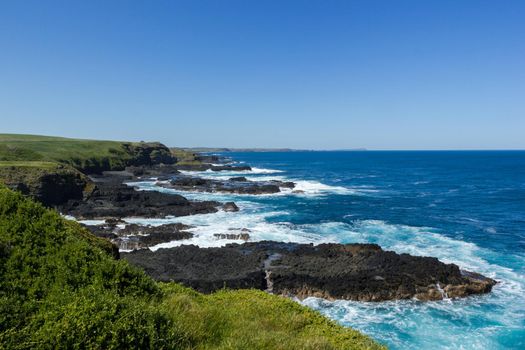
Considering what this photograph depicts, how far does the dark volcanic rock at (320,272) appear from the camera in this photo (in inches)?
1003

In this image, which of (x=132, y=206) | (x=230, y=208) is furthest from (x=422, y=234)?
(x=132, y=206)

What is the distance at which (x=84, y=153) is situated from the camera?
103 m

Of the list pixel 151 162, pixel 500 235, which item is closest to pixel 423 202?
pixel 500 235

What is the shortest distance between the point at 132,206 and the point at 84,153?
5932cm

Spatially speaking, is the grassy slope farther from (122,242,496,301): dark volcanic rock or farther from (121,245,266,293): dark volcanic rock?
(122,242,496,301): dark volcanic rock

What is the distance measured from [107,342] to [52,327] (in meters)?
1.05

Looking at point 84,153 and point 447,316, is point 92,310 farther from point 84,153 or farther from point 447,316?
point 84,153

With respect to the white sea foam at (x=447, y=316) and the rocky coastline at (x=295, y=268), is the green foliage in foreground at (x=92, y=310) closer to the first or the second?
the white sea foam at (x=447, y=316)

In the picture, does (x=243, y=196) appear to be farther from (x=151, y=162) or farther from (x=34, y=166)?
(x=151, y=162)

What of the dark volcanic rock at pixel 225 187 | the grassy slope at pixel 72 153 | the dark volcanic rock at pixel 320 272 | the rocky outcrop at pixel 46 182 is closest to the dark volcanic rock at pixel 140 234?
the dark volcanic rock at pixel 320 272

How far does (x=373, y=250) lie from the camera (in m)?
32.2

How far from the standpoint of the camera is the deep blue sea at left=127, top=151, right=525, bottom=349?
68.7 ft

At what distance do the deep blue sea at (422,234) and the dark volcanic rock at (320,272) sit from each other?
1112mm

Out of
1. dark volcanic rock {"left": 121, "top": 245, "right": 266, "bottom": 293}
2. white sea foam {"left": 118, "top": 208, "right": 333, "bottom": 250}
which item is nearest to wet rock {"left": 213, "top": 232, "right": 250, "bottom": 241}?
white sea foam {"left": 118, "top": 208, "right": 333, "bottom": 250}
